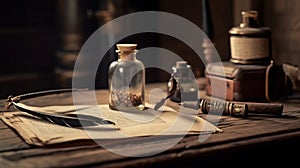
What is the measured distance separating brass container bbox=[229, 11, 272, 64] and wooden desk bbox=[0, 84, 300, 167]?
0.28 metres

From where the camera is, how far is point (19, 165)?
2.83 ft

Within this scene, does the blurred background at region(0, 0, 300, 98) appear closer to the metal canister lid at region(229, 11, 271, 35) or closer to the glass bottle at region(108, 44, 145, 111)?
the metal canister lid at region(229, 11, 271, 35)

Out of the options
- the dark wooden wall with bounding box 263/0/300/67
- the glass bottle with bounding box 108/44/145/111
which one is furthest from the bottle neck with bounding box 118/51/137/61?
the dark wooden wall with bounding box 263/0/300/67

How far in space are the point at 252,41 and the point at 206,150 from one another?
59 cm

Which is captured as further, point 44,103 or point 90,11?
point 90,11

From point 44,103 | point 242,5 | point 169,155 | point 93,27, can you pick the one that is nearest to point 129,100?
point 44,103

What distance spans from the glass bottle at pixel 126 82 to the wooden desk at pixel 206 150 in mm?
244

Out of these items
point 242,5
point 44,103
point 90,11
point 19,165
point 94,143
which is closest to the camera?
point 19,165

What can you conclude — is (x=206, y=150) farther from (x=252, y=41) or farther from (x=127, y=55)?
(x=252, y=41)

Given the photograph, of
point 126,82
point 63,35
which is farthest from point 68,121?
point 63,35

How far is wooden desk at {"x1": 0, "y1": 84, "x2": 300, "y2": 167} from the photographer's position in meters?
0.90

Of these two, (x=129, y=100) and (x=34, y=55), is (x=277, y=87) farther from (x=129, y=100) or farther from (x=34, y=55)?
(x=34, y=55)

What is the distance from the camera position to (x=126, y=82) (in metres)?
1.32

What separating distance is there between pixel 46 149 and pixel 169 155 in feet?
0.78
